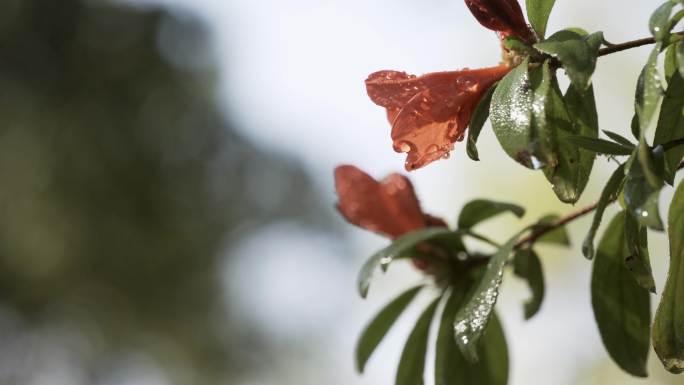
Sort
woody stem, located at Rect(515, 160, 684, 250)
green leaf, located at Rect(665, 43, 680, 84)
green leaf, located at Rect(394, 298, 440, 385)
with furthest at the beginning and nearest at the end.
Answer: green leaf, located at Rect(394, 298, 440, 385)
woody stem, located at Rect(515, 160, 684, 250)
green leaf, located at Rect(665, 43, 680, 84)

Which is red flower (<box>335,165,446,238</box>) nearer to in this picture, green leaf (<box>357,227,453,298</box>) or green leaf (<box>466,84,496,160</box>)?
green leaf (<box>357,227,453,298</box>)

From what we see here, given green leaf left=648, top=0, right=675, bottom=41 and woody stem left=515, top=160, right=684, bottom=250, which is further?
woody stem left=515, top=160, right=684, bottom=250

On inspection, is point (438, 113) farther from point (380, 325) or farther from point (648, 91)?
point (380, 325)

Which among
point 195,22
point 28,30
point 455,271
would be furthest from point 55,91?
point 455,271

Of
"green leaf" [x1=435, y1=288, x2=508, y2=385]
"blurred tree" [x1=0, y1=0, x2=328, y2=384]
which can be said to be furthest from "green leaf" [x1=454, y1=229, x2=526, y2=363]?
"blurred tree" [x1=0, y1=0, x2=328, y2=384]

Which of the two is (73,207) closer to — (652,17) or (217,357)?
(217,357)

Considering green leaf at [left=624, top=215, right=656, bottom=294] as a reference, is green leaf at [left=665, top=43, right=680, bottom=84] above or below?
above

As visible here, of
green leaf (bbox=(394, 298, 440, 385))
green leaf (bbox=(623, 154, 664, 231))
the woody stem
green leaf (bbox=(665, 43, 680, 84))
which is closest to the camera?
green leaf (bbox=(623, 154, 664, 231))

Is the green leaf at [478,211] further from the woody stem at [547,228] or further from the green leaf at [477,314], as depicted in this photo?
the green leaf at [477,314]

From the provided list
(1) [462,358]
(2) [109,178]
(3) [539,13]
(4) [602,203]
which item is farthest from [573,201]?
(2) [109,178]
